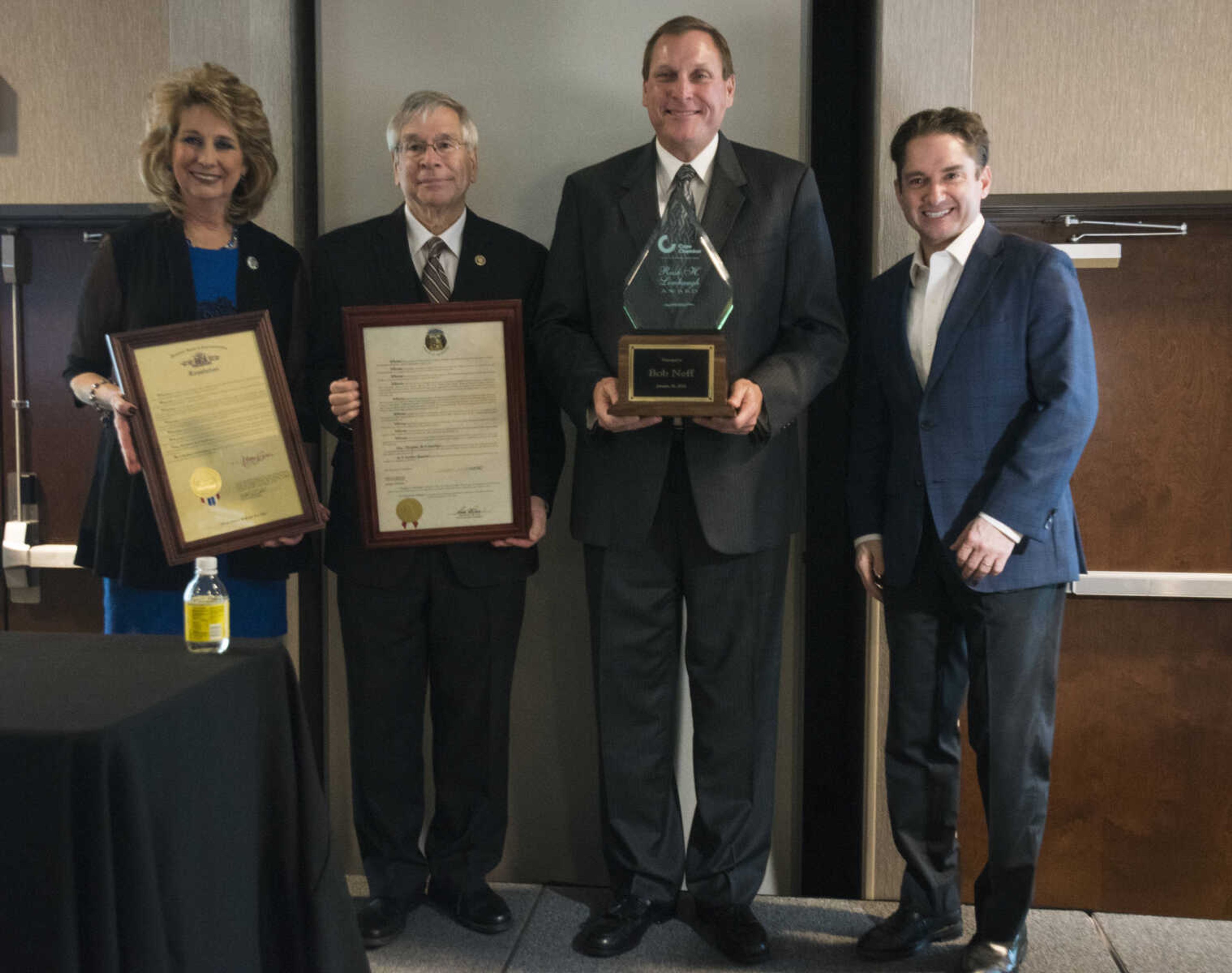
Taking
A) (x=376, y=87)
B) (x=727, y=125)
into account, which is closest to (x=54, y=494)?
A: (x=376, y=87)

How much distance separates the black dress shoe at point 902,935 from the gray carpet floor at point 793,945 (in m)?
0.02

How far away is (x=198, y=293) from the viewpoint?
2.27 meters

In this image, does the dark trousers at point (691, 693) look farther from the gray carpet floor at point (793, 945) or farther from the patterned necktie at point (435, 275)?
the patterned necktie at point (435, 275)

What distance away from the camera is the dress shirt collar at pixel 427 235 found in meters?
2.33

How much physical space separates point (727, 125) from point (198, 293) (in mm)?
1346

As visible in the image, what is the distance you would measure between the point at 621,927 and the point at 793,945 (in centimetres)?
40

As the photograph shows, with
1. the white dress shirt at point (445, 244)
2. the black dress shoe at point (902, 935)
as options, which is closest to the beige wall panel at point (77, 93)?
the white dress shirt at point (445, 244)

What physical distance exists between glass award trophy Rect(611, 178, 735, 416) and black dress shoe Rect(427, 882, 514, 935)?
1.18 meters

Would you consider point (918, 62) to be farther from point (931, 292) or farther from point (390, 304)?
point (390, 304)

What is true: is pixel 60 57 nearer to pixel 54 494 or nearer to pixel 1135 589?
pixel 54 494

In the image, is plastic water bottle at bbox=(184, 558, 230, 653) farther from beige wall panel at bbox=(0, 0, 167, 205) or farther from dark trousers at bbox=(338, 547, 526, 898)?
beige wall panel at bbox=(0, 0, 167, 205)

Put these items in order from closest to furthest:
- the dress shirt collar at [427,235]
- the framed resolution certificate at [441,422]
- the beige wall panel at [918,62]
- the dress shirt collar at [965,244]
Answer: the dress shirt collar at [965,244], the framed resolution certificate at [441,422], the dress shirt collar at [427,235], the beige wall panel at [918,62]

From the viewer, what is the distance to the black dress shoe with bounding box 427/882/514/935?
7.88 ft

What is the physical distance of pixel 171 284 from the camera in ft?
7.35
